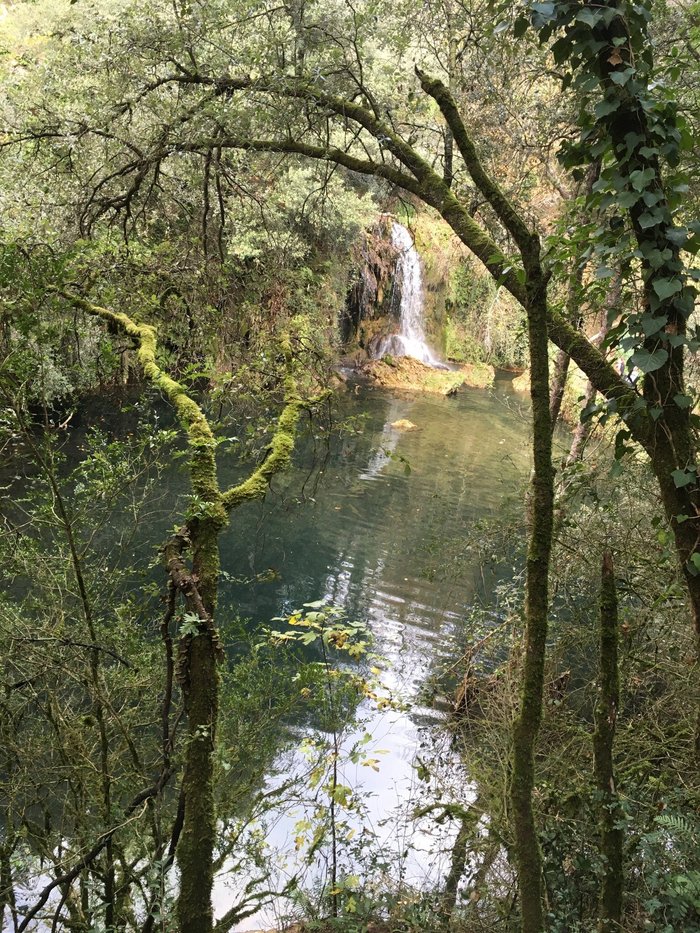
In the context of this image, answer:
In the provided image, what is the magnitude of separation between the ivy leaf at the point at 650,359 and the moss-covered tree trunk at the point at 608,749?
2.18 feet

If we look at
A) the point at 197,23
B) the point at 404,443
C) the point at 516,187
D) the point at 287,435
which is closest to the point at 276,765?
the point at 287,435

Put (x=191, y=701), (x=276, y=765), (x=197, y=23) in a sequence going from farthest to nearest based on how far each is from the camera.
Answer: (x=276, y=765), (x=197, y=23), (x=191, y=701)

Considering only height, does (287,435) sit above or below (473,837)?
above

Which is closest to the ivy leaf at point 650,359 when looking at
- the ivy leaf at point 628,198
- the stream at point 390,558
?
the ivy leaf at point 628,198

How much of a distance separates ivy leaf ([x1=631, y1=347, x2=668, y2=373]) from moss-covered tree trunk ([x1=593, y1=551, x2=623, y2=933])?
2.18 feet

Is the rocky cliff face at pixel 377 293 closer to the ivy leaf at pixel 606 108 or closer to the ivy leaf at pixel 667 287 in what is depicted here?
the ivy leaf at pixel 606 108

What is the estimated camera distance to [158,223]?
6.25 meters

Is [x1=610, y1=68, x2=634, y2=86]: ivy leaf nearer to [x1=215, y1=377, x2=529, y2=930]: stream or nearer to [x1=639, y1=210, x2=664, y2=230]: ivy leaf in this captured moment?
[x1=639, y1=210, x2=664, y2=230]: ivy leaf

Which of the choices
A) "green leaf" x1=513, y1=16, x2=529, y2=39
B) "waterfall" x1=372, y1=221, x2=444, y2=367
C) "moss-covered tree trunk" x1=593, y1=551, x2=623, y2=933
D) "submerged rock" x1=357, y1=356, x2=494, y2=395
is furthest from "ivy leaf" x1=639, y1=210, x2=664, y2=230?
"waterfall" x1=372, y1=221, x2=444, y2=367

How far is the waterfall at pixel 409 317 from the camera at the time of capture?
73.8 feet

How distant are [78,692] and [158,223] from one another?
402 centimetres

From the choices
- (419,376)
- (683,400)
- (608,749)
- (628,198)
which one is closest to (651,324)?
(683,400)

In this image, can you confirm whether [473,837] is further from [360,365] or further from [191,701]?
[360,365]

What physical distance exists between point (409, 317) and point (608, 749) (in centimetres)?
2176
